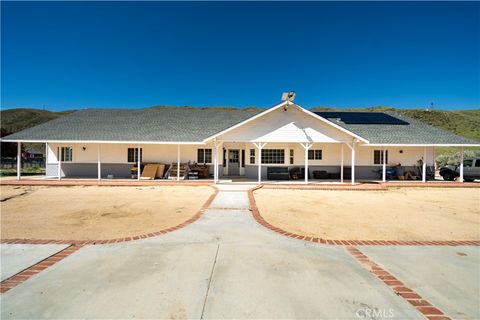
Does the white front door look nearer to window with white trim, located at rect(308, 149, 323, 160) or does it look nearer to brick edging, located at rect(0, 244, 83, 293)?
window with white trim, located at rect(308, 149, 323, 160)

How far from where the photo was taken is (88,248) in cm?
496

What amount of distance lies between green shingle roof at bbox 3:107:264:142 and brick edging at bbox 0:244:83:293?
12.3 metres

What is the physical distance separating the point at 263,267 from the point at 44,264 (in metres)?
3.60

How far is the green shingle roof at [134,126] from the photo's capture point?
17188 mm

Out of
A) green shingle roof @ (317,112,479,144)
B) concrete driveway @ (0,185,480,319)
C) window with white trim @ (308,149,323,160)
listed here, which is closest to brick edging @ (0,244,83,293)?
concrete driveway @ (0,185,480,319)

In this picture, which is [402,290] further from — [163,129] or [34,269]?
[163,129]

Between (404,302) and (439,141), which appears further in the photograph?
(439,141)

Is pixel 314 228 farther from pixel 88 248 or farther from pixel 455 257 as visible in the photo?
pixel 88 248

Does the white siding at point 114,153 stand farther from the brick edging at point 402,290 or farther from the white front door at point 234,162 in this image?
the brick edging at point 402,290

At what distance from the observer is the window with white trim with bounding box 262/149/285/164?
18531mm

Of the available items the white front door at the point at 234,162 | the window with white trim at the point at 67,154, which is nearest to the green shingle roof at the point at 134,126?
the window with white trim at the point at 67,154

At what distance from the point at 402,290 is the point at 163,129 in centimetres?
1764

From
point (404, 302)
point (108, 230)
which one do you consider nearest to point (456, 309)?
point (404, 302)

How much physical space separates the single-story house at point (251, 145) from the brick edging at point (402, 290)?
11.8 metres
